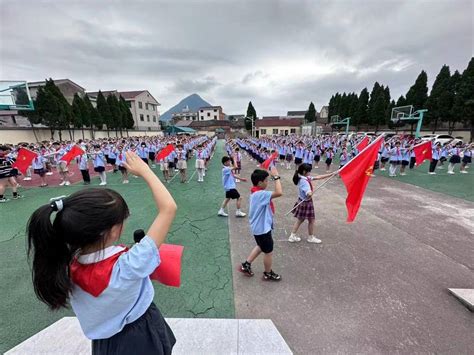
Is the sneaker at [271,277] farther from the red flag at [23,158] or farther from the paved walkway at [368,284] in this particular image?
the red flag at [23,158]

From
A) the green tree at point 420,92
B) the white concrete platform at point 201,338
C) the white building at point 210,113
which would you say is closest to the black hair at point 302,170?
the white concrete platform at point 201,338

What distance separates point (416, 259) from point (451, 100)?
114 feet

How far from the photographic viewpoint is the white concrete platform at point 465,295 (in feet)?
9.49

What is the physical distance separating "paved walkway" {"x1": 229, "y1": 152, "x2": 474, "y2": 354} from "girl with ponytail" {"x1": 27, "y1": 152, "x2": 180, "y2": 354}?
2030 millimetres

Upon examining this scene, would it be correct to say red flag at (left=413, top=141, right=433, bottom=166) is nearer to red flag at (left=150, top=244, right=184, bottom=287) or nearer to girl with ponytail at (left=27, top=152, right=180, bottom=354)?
red flag at (left=150, top=244, right=184, bottom=287)

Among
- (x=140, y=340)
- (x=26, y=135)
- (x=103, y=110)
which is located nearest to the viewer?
(x=140, y=340)

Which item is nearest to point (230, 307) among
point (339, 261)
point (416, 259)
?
point (339, 261)

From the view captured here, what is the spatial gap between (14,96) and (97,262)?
2524 centimetres

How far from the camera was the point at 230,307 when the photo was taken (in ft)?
9.78

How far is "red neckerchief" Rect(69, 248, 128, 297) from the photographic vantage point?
102 cm

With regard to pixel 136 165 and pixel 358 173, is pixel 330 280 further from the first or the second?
pixel 136 165

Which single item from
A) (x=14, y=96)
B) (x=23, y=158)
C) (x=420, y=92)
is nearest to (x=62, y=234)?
(x=23, y=158)

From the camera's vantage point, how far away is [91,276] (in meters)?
1.03

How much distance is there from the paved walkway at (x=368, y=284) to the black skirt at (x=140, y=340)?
1.74m
